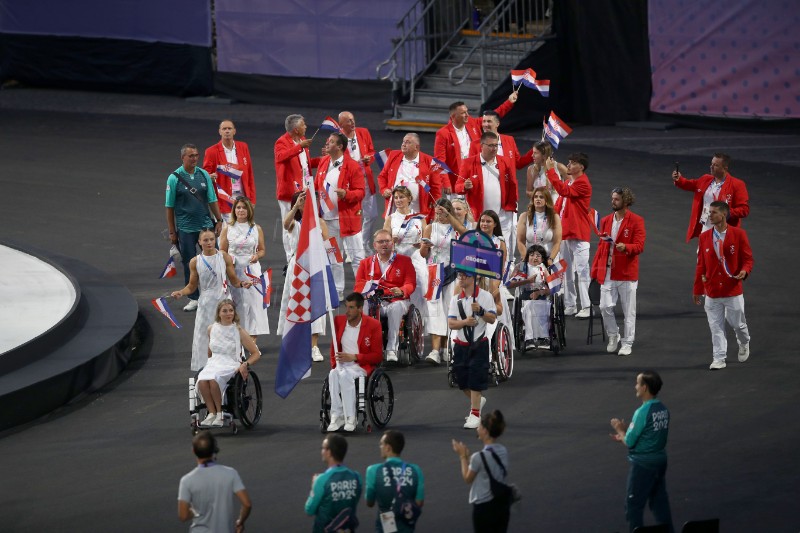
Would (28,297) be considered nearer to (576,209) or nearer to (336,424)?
(336,424)

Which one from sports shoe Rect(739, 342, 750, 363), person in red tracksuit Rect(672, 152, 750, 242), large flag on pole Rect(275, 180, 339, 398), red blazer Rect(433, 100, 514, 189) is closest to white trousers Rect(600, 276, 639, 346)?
sports shoe Rect(739, 342, 750, 363)

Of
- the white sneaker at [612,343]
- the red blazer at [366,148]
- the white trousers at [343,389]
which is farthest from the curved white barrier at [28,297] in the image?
the white sneaker at [612,343]

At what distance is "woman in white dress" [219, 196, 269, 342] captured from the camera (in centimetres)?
1495

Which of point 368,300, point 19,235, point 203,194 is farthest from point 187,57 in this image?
point 368,300

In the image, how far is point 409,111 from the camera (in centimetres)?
2777

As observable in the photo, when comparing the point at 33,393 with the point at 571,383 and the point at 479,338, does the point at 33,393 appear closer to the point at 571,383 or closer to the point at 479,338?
the point at 479,338

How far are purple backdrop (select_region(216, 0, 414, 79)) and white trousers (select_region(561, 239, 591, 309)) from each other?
1407cm

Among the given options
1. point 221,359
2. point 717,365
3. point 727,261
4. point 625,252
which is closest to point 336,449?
point 221,359

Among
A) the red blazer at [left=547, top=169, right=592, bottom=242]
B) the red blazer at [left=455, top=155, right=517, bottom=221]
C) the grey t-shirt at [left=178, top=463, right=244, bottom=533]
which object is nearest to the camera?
the grey t-shirt at [left=178, top=463, right=244, bottom=533]

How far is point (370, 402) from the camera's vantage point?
40.7 ft

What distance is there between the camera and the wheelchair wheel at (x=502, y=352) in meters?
14.0

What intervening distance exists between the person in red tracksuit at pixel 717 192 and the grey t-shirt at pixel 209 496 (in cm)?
830

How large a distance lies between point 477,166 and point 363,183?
56.1 inches

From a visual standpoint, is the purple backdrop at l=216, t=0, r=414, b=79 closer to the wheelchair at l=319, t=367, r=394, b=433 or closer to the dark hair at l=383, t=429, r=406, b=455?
the wheelchair at l=319, t=367, r=394, b=433
